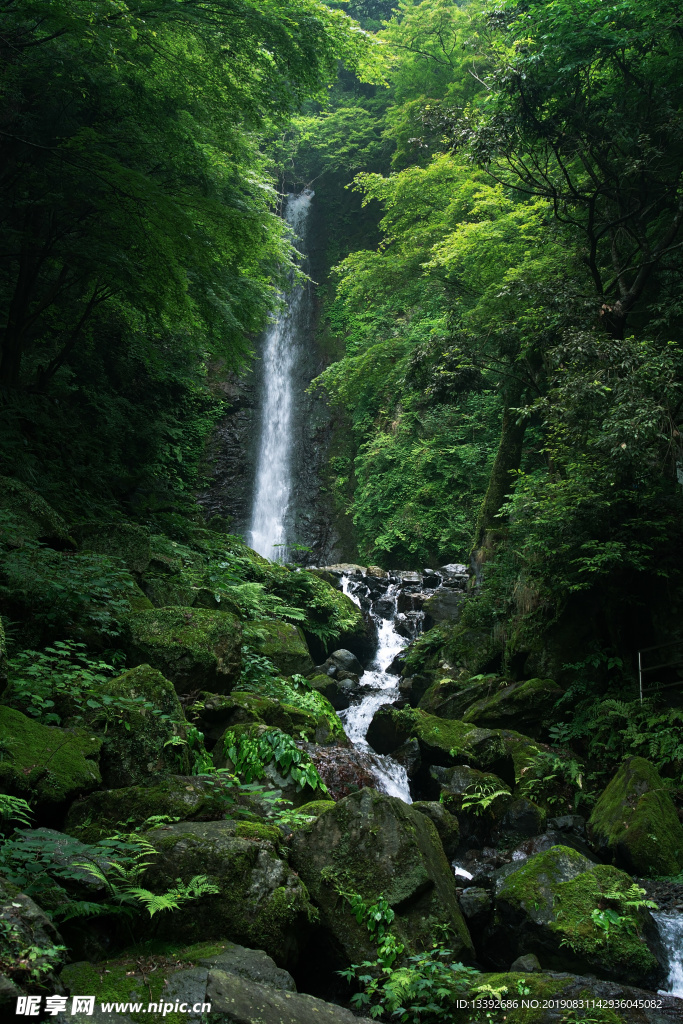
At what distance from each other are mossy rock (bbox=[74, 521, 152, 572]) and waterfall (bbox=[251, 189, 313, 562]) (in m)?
12.4

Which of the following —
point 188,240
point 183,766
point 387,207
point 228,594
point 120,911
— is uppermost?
point 387,207

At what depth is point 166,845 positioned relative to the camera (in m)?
3.20

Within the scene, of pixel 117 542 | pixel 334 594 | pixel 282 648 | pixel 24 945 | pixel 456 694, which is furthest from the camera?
pixel 334 594

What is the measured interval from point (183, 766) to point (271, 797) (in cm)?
67

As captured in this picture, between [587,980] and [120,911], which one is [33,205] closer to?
[120,911]

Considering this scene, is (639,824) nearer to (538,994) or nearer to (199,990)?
(538,994)

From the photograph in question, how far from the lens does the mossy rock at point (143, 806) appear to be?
3.34 metres

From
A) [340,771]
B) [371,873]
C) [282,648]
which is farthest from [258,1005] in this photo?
[282,648]

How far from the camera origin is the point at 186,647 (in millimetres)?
5562

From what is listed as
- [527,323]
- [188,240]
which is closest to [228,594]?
[188,240]

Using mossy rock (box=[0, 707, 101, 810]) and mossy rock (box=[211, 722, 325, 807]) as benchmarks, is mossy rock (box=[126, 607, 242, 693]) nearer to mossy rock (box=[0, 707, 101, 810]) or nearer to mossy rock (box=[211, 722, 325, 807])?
mossy rock (box=[211, 722, 325, 807])

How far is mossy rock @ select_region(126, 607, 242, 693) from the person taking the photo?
541 cm

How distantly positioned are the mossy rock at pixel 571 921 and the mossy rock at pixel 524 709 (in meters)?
3.54

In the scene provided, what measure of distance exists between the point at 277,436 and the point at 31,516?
1782 cm
